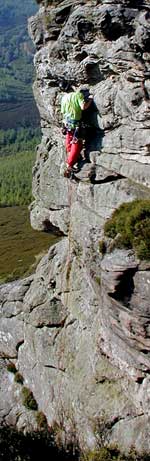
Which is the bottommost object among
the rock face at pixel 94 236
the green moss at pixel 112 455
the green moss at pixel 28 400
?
the green moss at pixel 28 400

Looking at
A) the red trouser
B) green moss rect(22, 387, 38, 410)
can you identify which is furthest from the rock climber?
green moss rect(22, 387, 38, 410)

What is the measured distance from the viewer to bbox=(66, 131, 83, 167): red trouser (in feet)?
95.5

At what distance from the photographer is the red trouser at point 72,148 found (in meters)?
29.1

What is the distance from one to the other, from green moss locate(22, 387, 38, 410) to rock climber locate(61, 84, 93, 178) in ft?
51.9

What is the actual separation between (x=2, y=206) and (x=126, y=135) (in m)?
162

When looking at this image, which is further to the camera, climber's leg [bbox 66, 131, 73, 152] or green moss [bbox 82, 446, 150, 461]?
climber's leg [bbox 66, 131, 73, 152]

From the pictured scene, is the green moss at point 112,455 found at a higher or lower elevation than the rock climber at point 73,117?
lower

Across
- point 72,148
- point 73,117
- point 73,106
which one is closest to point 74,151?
point 72,148

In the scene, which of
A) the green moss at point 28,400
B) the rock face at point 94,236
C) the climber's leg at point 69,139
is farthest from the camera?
the green moss at point 28,400

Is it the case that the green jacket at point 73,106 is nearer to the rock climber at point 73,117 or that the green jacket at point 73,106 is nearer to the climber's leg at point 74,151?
the rock climber at point 73,117

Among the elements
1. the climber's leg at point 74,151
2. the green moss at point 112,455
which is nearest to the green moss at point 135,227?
the climber's leg at point 74,151

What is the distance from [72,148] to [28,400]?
56.6 ft

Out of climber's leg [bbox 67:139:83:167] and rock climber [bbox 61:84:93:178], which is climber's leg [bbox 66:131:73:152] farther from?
climber's leg [bbox 67:139:83:167]

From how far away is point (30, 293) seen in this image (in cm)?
3900
